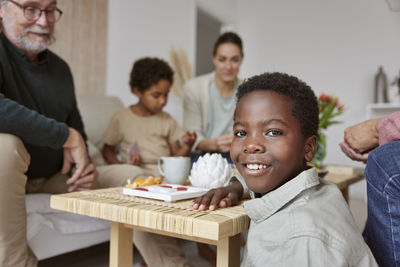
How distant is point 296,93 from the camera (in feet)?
2.66

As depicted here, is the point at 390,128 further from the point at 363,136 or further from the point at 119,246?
the point at 119,246

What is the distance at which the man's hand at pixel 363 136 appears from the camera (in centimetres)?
97

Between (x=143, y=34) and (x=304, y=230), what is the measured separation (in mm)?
3204

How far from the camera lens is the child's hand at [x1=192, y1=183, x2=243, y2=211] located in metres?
0.82

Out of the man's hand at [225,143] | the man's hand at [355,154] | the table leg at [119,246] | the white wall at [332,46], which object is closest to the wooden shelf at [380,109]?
the white wall at [332,46]

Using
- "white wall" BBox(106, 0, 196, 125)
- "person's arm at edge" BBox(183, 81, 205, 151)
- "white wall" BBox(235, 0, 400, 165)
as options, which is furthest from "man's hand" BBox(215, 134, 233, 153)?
"white wall" BBox(235, 0, 400, 165)

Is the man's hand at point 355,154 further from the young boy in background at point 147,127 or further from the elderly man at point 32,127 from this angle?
the young boy in background at point 147,127

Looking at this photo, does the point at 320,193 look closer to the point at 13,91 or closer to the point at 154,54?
the point at 13,91

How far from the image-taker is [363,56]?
424cm

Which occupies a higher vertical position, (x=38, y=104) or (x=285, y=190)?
(x=38, y=104)

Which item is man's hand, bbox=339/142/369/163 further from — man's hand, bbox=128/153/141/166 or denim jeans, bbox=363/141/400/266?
man's hand, bbox=128/153/141/166

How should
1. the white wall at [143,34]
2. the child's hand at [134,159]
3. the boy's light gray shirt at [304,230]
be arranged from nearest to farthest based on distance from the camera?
1. the boy's light gray shirt at [304,230]
2. the child's hand at [134,159]
3. the white wall at [143,34]

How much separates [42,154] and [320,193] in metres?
1.15

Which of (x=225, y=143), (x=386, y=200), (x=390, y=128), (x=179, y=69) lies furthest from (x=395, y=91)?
(x=386, y=200)
